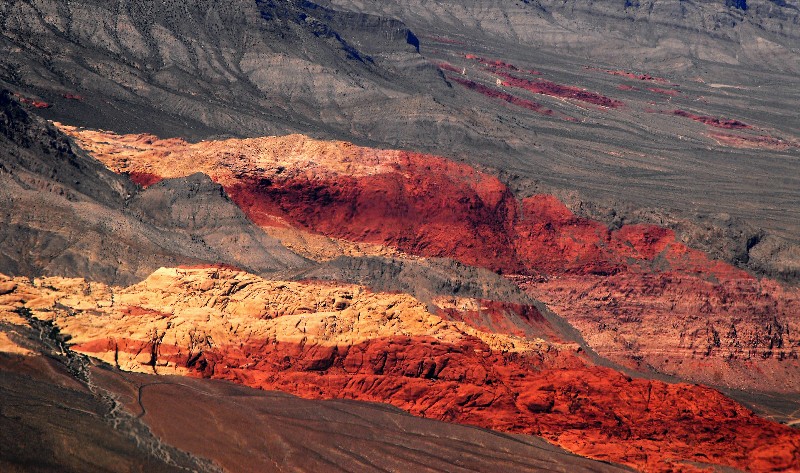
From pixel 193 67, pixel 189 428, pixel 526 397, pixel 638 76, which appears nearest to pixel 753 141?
pixel 638 76

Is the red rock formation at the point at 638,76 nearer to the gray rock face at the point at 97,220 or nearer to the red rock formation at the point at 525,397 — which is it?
the gray rock face at the point at 97,220

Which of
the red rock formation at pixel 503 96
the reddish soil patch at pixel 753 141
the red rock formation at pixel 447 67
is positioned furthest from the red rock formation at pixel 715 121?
the red rock formation at pixel 447 67

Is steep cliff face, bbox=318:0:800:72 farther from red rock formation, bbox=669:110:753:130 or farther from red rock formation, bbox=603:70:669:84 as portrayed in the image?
red rock formation, bbox=669:110:753:130

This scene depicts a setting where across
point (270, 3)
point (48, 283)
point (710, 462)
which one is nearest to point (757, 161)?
point (270, 3)

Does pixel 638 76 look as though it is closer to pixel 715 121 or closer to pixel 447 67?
pixel 715 121

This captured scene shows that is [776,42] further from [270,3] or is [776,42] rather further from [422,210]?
[422,210]

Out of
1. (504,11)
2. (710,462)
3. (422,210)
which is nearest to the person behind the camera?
(710,462)

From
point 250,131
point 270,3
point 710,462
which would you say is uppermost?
point 270,3
